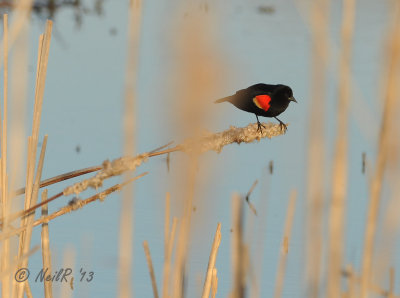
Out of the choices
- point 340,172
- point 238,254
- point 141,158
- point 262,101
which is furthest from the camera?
point 262,101

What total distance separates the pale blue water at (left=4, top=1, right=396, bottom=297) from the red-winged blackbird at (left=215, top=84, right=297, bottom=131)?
247mm

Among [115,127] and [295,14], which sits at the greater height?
[295,14]

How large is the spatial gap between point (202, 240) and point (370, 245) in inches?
17.8

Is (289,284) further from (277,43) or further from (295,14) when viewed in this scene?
(295,14)

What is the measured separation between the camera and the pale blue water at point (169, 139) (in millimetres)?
1970

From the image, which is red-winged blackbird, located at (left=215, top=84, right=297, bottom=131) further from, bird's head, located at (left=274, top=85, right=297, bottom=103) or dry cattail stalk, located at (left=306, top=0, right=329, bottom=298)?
dry cattail stalk, located at (left=306, top=0, right=329, bottom=298)

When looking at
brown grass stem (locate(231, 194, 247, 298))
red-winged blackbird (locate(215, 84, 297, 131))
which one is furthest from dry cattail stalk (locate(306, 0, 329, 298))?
red-winged blackbird (locate(215, 84, 297, 131))

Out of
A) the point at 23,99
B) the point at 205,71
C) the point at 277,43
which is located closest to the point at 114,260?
the point at 23,99

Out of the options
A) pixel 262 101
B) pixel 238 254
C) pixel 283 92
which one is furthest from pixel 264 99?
pixel 238 254

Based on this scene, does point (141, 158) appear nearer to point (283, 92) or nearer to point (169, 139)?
point (169, 139)

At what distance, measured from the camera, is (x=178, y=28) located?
162cm

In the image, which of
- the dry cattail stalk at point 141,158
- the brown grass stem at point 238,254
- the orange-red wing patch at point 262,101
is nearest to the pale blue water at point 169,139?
the dry cattail stalk at point 141,158

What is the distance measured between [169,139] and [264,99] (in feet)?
7.27

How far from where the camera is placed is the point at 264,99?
155 inches
